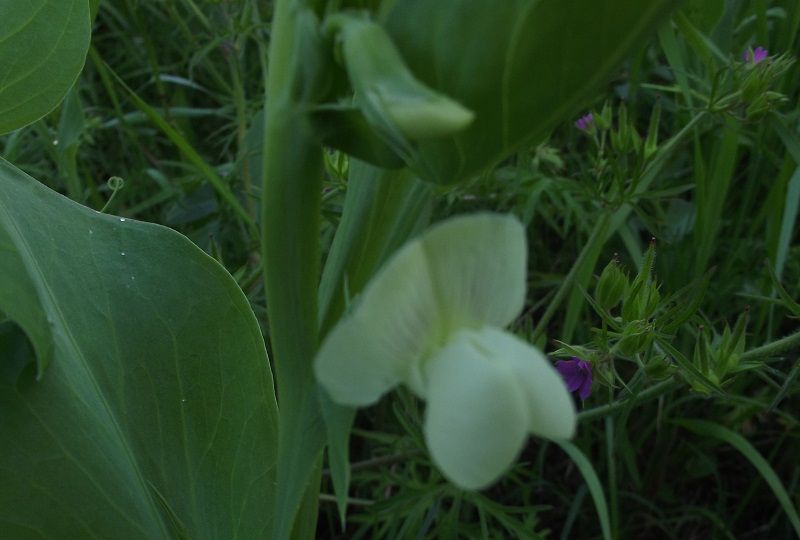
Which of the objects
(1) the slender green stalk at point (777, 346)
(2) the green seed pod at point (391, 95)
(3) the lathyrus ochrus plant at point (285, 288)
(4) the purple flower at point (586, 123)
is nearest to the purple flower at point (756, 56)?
(4) the purple flower at point (586, 123)

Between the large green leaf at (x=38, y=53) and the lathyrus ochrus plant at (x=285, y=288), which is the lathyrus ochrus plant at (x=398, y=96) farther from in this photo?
the large green leaf at (x=38, y=53)

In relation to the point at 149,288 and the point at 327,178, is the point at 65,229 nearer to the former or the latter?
the point at 149,288

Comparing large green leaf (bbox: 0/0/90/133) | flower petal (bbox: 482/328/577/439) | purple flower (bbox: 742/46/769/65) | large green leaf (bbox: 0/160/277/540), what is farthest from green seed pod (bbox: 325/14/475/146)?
purple flower (bbox: 742/46/769/65)

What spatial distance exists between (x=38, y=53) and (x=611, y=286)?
55 centimetres

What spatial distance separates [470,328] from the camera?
46 cm

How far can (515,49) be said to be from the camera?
17.9 inches

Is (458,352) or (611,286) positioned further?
(611,286)

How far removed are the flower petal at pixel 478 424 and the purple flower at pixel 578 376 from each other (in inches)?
17.7

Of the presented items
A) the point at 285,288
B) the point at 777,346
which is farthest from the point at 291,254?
the point at 777,346

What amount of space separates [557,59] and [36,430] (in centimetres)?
48

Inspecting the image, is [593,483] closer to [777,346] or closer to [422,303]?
[777,346]

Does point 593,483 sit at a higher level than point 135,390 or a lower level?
lower

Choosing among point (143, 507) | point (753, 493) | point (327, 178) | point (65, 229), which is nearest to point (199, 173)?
point (327, 178)

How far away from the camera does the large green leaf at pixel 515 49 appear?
1.48 ft
